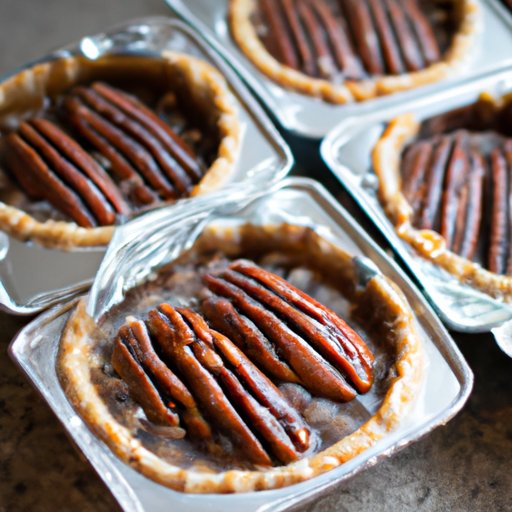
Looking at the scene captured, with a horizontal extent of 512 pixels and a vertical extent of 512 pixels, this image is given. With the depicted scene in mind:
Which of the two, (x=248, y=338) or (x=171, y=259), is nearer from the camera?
(x=248, y=338)

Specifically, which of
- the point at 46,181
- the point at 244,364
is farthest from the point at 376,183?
the point at 46,181

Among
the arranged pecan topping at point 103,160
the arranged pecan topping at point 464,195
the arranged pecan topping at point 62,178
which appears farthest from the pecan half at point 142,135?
the arranged pecan topping at point 464,195

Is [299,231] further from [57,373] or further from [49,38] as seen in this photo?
[49,38]

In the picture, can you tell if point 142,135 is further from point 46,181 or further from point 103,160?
point 46,181

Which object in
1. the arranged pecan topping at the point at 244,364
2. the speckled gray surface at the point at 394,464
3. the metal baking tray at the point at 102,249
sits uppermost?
the metal baking tray at the point at 102,249

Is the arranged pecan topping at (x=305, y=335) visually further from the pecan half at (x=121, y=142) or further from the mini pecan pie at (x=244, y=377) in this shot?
the pecan half at (x=121, y=142)

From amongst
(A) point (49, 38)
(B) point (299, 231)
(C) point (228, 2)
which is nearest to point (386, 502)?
(B) point (299, 231)
